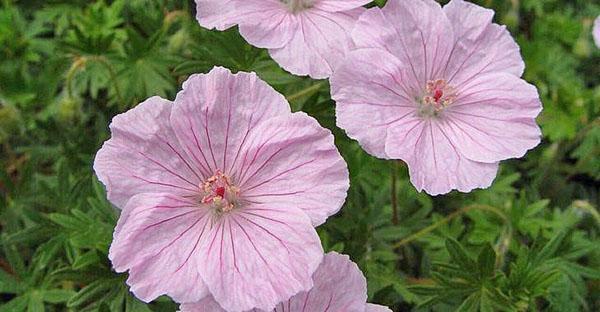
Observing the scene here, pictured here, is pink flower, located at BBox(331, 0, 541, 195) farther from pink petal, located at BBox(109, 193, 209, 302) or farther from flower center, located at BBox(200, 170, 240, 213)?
pink petal, located at BBox(109, 193, 209, 302)

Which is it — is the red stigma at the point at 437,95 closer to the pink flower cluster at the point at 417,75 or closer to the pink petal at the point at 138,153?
the pink flower cluster at the point at 417,75

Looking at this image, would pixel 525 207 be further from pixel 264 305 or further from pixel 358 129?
pixel 264 305

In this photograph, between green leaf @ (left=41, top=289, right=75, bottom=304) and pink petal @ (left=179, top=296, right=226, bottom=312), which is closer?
pink petal @ (left=179, top=296, right=226, bottom=312)

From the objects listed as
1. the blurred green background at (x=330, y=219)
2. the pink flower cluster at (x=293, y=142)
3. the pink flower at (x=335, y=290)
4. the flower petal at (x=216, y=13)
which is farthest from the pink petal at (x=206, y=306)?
the flower petal at (x=216, y=13)

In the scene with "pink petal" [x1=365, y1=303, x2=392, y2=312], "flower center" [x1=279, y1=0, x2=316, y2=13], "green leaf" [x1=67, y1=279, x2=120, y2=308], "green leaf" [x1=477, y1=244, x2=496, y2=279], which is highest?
"flower center" [x1=279, y1=0, x2=316, y2=13]

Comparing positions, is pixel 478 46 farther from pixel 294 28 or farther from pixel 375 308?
pixel 375 308

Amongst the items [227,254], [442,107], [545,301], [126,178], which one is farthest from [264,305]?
[545,301]

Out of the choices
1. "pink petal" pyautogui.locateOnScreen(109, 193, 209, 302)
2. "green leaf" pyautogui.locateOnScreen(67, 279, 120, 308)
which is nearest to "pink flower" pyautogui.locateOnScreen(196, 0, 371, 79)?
"pink petal" pyautogui.locateOnScreen(109, 193, 209, 302)
